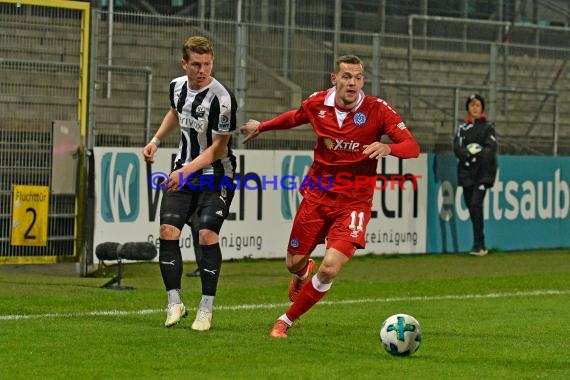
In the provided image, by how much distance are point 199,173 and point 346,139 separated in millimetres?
1131

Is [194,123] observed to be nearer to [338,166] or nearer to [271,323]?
[338,166]

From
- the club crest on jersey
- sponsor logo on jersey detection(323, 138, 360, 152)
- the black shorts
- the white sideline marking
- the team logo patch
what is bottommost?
the white sideline marking

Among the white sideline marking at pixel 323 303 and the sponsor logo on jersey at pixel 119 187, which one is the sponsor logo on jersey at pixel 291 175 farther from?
the white sideline marking at pixel 323 303

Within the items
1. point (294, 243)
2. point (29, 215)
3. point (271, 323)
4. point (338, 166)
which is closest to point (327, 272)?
point (294, 243)

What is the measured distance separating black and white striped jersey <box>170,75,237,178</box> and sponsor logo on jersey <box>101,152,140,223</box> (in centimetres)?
604

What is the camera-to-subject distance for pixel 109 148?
16203 millimetres

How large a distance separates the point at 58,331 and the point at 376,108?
2.82 metres

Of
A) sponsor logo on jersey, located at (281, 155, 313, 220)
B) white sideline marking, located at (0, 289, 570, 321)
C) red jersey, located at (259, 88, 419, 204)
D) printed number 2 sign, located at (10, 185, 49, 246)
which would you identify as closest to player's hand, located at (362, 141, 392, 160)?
red jersey, located at (259, 88, 419, 204)

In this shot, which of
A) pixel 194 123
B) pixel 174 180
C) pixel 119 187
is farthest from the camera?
pixel 119 187

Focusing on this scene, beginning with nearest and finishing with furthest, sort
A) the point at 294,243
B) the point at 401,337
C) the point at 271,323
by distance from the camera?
the point at 401,337 → the point at 294,243 → the point at 271,323

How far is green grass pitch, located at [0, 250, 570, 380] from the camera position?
315 inches

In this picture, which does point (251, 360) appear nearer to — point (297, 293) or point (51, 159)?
point (297, 293)

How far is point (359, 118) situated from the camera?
32.8ft

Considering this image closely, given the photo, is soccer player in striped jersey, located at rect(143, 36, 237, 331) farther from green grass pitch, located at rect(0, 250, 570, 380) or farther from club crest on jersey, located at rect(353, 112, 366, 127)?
club crest on jersey, located at rect(353, 112, 366, 127)
